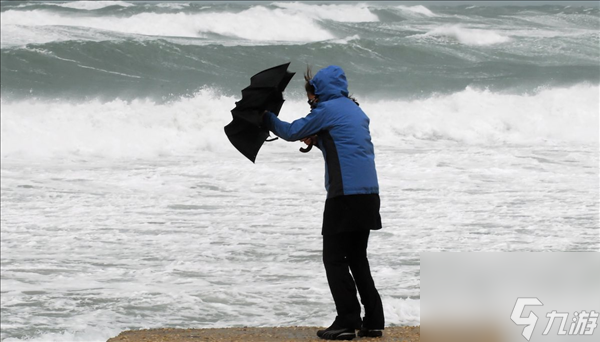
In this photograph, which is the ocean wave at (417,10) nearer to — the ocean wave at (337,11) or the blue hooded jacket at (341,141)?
the ocean wave at (337,11)

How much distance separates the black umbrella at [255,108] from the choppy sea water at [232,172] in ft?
7.15

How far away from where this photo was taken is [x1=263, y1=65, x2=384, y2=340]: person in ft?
14.3

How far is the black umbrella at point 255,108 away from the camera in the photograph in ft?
15.0

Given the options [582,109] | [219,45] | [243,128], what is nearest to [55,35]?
[219,45]

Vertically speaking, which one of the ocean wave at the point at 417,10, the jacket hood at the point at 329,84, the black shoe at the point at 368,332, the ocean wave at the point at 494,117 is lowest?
the ocean wave at the point at 494,117

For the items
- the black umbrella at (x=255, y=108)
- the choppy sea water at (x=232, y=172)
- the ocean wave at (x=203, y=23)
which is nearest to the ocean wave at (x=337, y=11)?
the ocean wave at (x=203, y=23)

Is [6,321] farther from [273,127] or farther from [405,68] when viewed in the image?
[405,68]

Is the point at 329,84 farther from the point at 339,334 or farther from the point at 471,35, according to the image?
the point at 471,35

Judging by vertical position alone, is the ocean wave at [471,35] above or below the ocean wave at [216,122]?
above

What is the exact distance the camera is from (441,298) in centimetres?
345

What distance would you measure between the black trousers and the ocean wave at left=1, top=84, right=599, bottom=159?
37.0 ft

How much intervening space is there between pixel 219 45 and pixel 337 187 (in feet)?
87.2

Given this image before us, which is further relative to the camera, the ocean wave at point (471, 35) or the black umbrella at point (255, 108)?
the ocean wave at point (471, 35)

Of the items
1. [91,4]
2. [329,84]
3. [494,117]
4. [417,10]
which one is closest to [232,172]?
[329,84]
